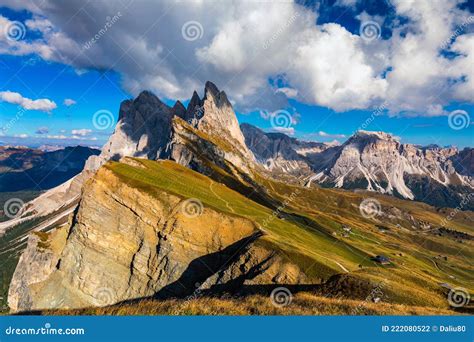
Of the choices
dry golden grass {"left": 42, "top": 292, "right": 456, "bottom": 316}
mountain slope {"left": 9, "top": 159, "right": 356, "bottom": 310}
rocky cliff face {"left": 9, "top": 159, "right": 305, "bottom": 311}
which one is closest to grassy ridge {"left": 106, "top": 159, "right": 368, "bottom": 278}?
mountain slope {"left": 9, "top": 159, "right": 356, "bottom": 310}

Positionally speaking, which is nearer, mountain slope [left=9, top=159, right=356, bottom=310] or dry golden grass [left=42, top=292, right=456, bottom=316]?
dry golden grass [left=42, top=292, right=456, bottom=316]

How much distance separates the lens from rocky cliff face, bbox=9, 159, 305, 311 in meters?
76.0

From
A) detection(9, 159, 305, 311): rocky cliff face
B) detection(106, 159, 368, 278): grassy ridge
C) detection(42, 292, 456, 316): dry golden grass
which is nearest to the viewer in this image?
detection(42, 292, 456, 316): dry golden grass

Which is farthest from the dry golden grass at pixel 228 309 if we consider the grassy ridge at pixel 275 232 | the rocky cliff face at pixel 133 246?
the rocky cliff face at pixel 133 246

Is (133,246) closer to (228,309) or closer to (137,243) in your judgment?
(137,243)

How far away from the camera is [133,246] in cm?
8306

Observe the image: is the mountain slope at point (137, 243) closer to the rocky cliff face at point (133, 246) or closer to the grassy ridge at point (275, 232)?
the rocky cliff face at point (133, 246)

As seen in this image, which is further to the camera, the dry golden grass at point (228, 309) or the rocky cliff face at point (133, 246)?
the rocky cliff face at point (133, 246)

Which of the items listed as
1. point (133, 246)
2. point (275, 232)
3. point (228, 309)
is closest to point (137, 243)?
point (133, 246)

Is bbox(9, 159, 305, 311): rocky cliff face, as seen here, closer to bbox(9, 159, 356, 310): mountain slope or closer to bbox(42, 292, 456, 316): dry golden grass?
bbox(9, 159, 356, 310): mountain slope

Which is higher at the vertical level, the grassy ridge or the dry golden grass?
the grassy ridge

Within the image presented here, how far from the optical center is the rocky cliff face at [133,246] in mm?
76000

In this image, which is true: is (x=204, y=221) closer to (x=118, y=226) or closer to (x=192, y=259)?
(x=192, y=259)

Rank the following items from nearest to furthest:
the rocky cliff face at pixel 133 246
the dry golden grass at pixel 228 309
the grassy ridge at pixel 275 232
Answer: the dry golden grass at pixel 228 309
the grassy ridge at pixel 275 232
the rocky cliff face at pixel 133 246
